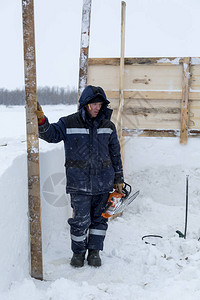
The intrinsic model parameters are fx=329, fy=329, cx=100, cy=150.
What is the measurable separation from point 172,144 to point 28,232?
165 inches

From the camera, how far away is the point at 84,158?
3391 mm

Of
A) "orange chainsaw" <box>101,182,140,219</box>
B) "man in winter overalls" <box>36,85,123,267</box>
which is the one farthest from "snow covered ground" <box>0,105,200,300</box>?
"orange chainsaw" <box>101,182,140,219</box>

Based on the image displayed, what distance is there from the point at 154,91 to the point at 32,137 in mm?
4017

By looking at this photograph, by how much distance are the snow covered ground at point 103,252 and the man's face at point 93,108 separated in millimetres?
759

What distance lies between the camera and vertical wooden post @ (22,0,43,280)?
2808 mm

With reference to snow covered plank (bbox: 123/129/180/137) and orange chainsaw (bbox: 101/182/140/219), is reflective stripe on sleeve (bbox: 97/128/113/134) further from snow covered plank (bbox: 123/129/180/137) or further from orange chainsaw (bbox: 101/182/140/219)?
snow covered plank (bbox: 123/129/180/137)

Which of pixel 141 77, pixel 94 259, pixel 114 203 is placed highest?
pixel 141 77

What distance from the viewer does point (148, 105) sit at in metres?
6.50

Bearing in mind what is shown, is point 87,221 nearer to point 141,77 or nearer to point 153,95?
point 153,95

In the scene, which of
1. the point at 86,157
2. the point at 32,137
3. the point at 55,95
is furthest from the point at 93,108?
the point at 55,95

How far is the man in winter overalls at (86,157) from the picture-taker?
133 inches

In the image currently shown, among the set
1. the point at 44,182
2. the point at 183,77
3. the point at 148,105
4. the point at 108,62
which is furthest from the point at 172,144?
the point at 44,182

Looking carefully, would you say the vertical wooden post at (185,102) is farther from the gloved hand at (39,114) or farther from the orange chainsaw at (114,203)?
the gloved hand at (39,114)

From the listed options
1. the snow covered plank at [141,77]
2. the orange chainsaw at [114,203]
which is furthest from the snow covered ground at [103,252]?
the snow covered plank at [141,77]
